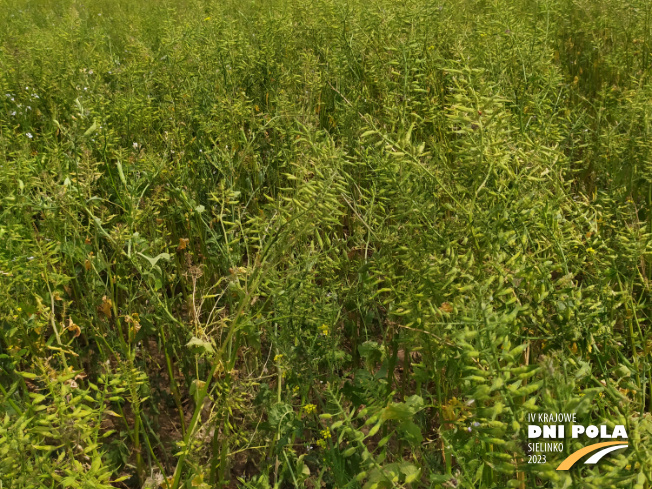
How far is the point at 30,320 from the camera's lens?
5.84 ft

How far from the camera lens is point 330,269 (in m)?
1.76

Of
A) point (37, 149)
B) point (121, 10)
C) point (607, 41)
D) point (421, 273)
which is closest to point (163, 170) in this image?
point (37, 149)

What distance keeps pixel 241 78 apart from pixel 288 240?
5.47ft

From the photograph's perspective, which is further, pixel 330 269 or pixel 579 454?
pixel 330 269

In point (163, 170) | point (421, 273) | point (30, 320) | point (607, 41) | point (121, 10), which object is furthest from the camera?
point (121, 10)

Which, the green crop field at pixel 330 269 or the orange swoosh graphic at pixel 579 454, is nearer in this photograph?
the orange swoosh graphic at pixel 579 454

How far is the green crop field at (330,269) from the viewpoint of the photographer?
1200 millimetres

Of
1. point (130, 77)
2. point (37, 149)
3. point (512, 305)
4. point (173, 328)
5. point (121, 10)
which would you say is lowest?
point (173, 328)

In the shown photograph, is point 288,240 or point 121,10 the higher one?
point 121,10

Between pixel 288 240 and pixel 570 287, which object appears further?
pixel 288 240

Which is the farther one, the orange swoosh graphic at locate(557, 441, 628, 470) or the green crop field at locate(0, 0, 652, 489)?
the green crop field at locate(0, 0, 652, 489)

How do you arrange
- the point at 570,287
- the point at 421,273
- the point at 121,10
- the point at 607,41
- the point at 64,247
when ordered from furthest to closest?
the point at 121,10 → the point at 607,41 → the point at 64,247 → the point at 421,273 → the point at 570,287

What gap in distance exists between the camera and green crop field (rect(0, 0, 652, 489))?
3.94ft

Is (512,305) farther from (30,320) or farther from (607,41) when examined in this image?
(607,41)
